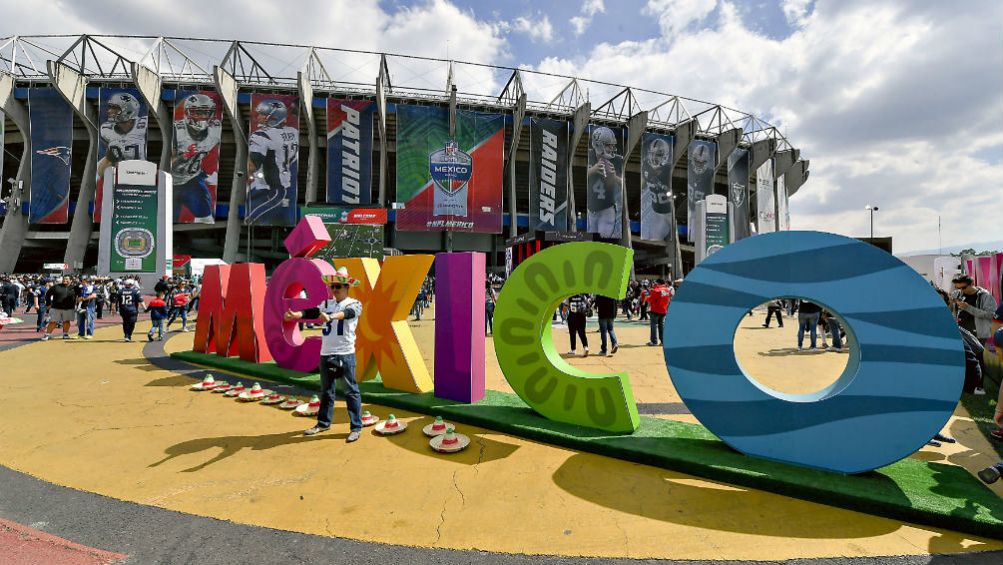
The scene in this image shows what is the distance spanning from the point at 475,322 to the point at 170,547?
361 centimetres

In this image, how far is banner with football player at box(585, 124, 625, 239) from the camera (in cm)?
3462

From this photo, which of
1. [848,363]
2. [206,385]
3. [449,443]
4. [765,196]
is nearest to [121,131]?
[206,385]

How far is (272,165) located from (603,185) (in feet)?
84.5

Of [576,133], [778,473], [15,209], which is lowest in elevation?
[778,473]

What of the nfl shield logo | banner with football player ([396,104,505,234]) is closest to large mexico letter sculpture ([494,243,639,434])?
banner with football player ([396,104,505,234])

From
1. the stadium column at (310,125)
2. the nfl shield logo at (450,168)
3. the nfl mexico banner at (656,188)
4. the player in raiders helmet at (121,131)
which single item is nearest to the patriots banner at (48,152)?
the player in raiders helmet at (121,131)

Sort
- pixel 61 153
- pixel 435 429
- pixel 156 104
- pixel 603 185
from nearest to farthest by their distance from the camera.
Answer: pixel 435 429
pixel 156 104
pixel 61 153
pixel 603 185

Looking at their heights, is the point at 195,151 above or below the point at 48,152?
above

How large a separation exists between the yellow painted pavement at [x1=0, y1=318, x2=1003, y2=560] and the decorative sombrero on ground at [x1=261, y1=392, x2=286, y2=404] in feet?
0.56

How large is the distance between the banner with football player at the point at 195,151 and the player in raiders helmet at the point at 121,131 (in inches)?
107

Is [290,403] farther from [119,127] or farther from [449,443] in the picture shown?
[119,127]

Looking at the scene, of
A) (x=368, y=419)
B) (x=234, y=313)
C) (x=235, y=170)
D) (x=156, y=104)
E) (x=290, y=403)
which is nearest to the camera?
(x=368, y=419)

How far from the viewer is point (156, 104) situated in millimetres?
30641

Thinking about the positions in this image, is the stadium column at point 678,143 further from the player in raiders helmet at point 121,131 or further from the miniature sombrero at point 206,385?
the player in raiders helmet at point 121,131
